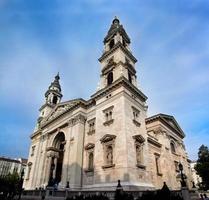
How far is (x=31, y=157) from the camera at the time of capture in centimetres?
3794

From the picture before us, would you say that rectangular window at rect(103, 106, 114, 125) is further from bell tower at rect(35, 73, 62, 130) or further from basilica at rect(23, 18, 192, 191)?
bell tower at rect(35, 73, 62, 130)

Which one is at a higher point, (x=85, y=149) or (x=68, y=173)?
(x=85, y=149)

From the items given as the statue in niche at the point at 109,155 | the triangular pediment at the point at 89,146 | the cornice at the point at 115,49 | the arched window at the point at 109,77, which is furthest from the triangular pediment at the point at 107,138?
the cornice at the point at 115,49

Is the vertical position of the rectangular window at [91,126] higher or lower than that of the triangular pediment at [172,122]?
lower

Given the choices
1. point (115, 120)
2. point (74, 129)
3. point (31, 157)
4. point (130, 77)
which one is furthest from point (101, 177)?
point (31, 157)

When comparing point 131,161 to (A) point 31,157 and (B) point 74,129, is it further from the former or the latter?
(A) point 31,157

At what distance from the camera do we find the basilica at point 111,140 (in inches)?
849

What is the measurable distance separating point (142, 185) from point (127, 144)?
4543 millimetres

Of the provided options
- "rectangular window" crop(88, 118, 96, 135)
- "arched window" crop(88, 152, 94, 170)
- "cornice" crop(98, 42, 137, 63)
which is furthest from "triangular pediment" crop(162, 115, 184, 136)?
"arched window" crop(88, 152, 94, 170)

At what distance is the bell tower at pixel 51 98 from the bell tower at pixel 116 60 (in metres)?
17.6

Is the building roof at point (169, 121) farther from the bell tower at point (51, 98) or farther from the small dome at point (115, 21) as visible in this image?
the bell tower at point (51, 98)

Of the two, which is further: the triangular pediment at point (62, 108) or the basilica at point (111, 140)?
the triangular pediment at point (62, 108)

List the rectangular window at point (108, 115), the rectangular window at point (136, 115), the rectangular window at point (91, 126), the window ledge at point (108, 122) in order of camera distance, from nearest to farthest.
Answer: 1. the window ledge at point (108, 122)
2. the rectangular window at point (108, 115)
3. the rectangular window at point (136, 115)
4. the rectangular window at point (91, 126)

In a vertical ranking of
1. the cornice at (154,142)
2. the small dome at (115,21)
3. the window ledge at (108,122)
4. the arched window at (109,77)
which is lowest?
the cornice at (154,142)
